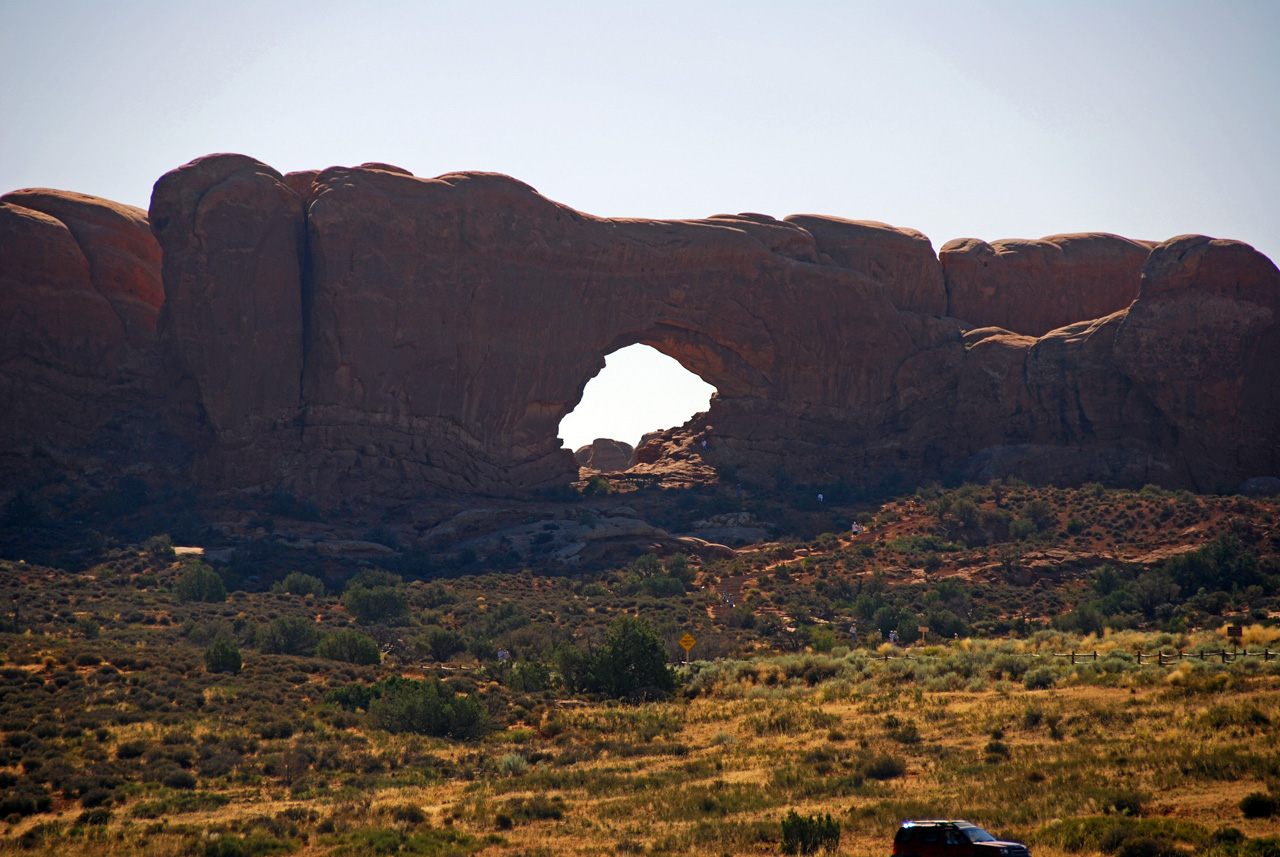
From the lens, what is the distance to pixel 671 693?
2898cm

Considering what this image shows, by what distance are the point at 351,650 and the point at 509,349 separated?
2533 centimetres

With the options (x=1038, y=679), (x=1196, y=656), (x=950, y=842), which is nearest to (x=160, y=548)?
(x=1038, y=679)

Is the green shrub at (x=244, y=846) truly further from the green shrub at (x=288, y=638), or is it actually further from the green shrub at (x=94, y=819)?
the green shrub at (x=288, y=638)

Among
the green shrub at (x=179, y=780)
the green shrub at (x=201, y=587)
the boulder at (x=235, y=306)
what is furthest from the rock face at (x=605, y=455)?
the green shrub at (x=179, y=780)

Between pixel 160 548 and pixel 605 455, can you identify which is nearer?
pixel 160 548

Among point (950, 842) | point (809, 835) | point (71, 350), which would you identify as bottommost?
point (809, 835)

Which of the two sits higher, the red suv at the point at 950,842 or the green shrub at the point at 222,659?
the red suv at the point at 950,842

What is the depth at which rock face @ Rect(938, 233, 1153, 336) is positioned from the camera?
65812mm

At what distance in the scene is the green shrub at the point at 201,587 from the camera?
41875 mm

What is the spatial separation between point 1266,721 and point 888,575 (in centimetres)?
2879

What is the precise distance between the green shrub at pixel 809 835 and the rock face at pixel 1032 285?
179 feet

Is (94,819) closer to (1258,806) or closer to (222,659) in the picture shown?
(222,659)

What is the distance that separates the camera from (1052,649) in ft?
101

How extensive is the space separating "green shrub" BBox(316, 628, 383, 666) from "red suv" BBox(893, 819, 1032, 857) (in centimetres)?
2301
